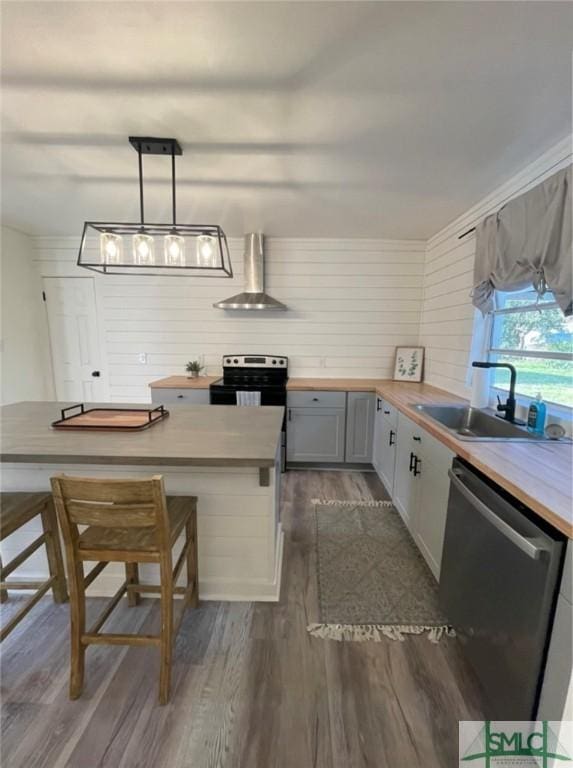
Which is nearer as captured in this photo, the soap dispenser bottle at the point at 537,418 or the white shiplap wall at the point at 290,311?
the soap dispenser bottle at the point at 537,418

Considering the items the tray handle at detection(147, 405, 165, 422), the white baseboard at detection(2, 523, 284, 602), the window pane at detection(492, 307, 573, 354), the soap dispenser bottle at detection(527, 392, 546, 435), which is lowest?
the white baseboard at detection(2, 523, 284, 602)

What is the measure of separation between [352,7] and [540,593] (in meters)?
1.97

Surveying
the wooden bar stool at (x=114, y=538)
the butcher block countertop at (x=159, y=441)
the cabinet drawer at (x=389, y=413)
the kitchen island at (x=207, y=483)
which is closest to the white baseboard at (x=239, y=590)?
the kitchen island at (x=207, y=483)

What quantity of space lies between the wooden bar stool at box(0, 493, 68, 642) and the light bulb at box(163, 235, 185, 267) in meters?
1.42

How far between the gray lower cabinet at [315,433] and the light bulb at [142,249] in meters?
1.91

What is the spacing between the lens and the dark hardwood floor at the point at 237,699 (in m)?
1.11

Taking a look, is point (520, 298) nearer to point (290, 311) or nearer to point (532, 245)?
point (532, 245)

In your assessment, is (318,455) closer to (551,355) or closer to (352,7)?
(551,355)

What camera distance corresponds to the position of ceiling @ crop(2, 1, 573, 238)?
1.10m

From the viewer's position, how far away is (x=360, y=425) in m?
3.30

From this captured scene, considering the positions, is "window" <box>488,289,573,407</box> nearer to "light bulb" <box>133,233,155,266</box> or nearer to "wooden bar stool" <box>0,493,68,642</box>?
"light bulb" <box>133,233,155,266</box>

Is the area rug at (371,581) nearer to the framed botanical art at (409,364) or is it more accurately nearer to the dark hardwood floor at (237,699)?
the dark hardwood floor at (237,699)

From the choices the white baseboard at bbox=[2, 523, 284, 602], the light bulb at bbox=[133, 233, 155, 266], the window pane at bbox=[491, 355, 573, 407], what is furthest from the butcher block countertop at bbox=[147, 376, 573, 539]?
the light bulb at bbox=[133, 233, 155, 266]

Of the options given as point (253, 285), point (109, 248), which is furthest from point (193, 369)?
point (109, 248)
